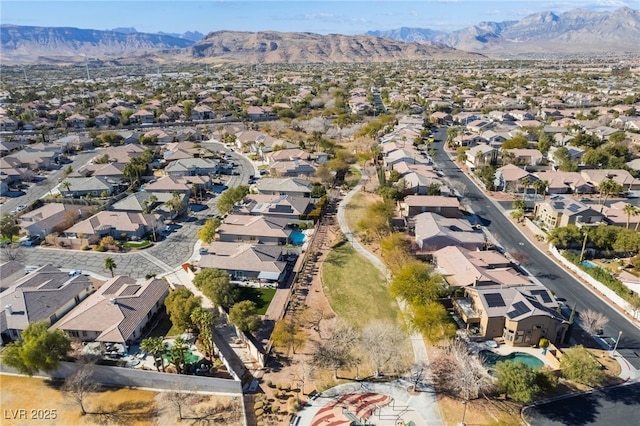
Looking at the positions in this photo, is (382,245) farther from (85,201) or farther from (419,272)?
(85,201)

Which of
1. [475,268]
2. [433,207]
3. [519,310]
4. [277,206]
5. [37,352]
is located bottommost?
[37,352]

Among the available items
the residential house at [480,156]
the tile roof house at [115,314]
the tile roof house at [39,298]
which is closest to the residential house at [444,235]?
the tile roof house at [115,314]

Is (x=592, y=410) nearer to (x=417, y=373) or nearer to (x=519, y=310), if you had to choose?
(x=519, y=310)

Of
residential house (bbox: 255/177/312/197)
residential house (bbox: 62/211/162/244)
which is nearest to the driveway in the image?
residential house (bbox: 255/177/312/197)

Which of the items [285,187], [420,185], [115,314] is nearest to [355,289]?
[115,314]

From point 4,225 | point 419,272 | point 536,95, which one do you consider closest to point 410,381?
point 419,272

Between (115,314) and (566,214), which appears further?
(566,214)
